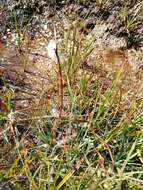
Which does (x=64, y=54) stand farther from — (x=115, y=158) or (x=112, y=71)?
(x=115, y=158)

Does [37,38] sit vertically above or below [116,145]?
above

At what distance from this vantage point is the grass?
1605 millimetres

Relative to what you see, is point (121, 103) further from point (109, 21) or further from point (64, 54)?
point (109, 21)

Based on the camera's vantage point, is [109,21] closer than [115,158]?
No

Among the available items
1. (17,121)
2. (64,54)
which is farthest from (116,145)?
(64,54)

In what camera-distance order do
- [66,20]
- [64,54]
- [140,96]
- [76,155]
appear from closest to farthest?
[76,155], [140,96], [64,54], [66,20]

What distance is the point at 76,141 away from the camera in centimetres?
170

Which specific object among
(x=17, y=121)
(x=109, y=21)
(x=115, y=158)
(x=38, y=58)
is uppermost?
(x=109, y=21)

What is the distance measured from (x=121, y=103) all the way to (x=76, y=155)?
14.4 inches

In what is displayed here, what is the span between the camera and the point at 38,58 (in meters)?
2.09

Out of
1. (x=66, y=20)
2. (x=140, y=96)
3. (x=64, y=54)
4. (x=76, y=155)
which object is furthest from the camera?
(x=66, y=20)

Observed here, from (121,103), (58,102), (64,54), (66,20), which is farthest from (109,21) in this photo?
(58,102)

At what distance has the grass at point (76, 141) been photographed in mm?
1605

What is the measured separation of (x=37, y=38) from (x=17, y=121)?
575 millimetres
